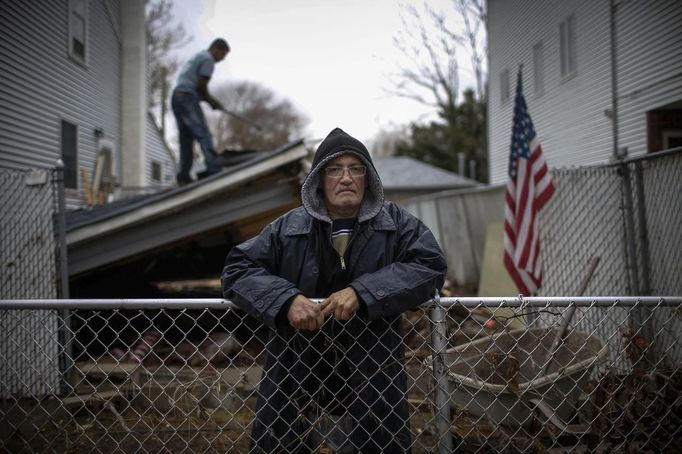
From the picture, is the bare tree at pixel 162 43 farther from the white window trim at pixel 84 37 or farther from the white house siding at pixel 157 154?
the white window trim at pixel 84 37

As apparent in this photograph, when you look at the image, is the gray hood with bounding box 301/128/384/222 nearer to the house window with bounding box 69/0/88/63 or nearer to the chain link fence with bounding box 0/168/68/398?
the chain link fence with bounding box 0/168/68/398

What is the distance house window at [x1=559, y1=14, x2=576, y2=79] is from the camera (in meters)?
11.5

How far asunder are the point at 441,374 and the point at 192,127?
6143 mm

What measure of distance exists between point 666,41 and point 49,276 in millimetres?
9969

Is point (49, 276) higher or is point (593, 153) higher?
point (593, 153)

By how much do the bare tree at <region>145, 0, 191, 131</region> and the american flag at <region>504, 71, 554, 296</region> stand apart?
13087mm

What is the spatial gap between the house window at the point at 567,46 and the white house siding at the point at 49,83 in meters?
11.9

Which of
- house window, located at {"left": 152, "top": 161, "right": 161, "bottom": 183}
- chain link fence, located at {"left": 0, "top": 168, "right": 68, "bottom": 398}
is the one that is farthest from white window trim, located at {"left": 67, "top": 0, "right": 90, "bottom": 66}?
chain link fence, located at {"left": 0, "top": 168, "right": 68, "bottom": 398}

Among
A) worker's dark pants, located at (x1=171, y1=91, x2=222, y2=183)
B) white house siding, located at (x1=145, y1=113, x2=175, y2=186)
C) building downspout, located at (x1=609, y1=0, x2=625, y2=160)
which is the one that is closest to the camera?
worker's dark pants, located at (x1=171, y1=91, x2=222, y2=183)

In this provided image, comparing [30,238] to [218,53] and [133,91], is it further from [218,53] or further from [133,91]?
[133,91]

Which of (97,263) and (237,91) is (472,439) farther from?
(237,91)

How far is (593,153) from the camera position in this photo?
10.9m

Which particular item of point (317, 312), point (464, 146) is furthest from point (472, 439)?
point (464, 146)

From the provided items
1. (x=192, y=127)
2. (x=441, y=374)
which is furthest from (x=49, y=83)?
(x=441, y=374)
